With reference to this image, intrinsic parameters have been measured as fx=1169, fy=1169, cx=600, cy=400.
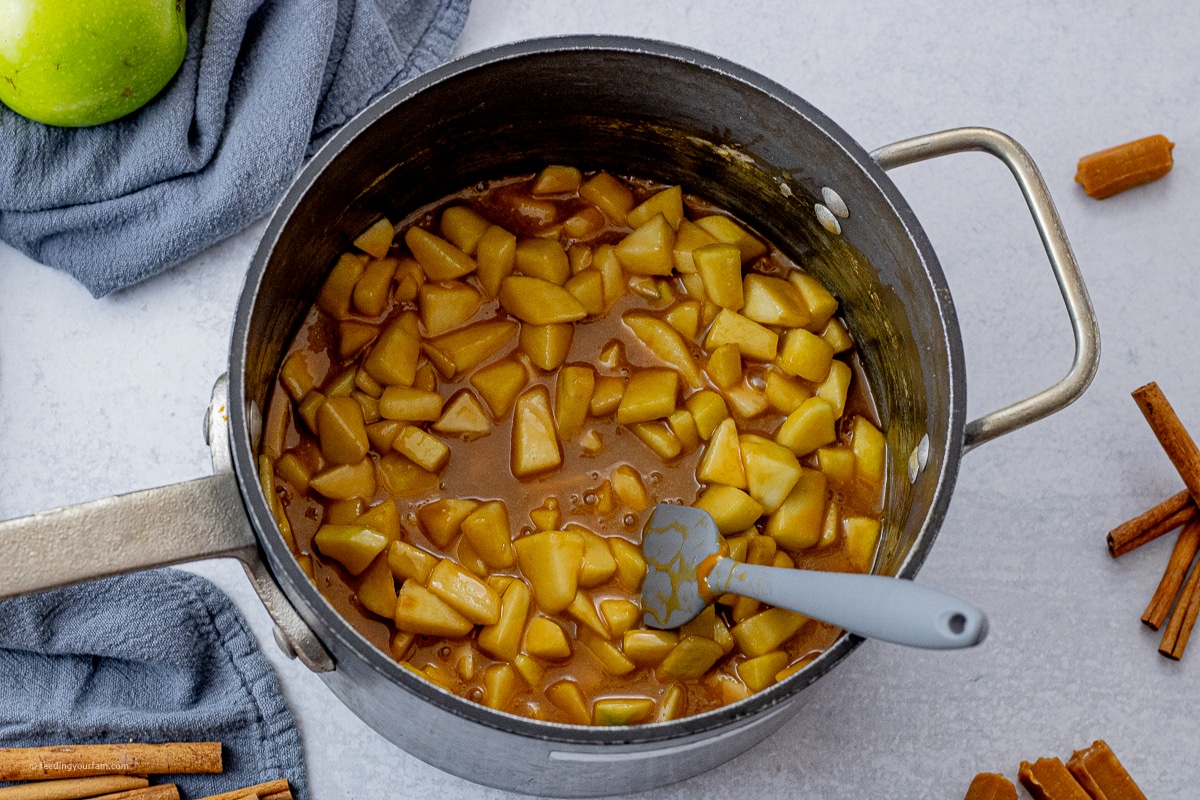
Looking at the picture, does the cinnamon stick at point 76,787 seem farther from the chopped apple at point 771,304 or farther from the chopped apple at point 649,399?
the chopped apple at point 771,304

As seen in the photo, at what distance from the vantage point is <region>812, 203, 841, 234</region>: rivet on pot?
1410 millimetres

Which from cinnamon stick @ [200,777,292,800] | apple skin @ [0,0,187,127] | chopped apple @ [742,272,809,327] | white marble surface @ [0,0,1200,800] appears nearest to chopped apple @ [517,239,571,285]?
chopped apple @ [742,272,809,327]

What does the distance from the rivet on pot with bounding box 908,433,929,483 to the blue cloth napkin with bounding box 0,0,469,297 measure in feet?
2.99

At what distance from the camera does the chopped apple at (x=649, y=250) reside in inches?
57.9

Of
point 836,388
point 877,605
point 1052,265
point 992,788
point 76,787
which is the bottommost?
point 76,787

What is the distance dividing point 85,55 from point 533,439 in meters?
0.75

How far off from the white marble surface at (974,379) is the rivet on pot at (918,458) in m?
0.29

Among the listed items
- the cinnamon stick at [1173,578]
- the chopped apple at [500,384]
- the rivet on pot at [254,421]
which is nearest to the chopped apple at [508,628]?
the chopped apple at [500,384]

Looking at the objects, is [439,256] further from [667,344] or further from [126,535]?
[126,535]

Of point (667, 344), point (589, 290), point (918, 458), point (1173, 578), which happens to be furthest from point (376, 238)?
point (1173, 578)

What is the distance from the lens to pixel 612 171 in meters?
1.58

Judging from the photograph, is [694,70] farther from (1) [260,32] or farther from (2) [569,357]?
(1) [260,32]

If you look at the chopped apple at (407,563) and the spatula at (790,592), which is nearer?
the spatula at (790,592)

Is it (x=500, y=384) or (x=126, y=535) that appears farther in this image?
(x=500, y=384)
